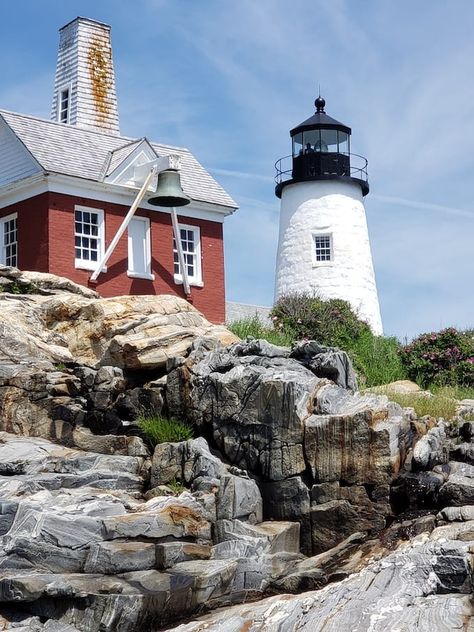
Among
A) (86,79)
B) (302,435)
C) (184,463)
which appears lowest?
(184,463)

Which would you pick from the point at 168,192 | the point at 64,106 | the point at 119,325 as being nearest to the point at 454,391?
the point at 119,325

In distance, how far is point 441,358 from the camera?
23125 mm

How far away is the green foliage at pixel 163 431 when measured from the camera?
1577 cm

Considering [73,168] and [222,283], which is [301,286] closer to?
[222,283]

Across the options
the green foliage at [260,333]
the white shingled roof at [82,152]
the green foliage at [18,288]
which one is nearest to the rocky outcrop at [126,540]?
the green foliage at [18,288]

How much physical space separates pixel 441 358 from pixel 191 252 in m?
8.16

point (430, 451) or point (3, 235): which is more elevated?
point (3, 235)

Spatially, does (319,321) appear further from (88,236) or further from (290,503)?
(290,503)

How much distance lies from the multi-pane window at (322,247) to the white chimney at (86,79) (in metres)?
7.63

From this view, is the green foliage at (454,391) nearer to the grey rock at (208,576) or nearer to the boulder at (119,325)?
the boulder at (119,325)

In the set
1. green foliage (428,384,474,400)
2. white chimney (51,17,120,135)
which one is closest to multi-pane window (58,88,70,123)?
white chimney (51,17,120,135)

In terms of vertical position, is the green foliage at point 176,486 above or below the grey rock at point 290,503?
above

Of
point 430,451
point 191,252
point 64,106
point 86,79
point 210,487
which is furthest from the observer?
point 64,106

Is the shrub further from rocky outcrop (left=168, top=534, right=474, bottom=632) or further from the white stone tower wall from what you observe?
the white stone tower wall
